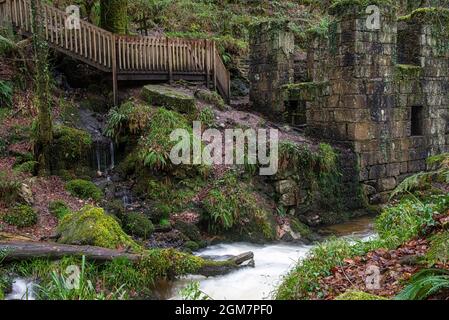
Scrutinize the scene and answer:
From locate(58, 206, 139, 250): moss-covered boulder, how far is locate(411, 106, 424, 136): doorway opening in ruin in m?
10.4

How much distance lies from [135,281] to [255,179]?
5373mm

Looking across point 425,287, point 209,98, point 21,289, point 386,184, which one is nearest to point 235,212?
point 21,289

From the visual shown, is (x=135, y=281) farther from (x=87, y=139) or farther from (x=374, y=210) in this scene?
(x=374, y=210)

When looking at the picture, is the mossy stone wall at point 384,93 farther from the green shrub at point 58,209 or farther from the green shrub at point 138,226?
the green shrub at point 58,209

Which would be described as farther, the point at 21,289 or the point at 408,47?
the point at 408,47

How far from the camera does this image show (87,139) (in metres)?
11.0

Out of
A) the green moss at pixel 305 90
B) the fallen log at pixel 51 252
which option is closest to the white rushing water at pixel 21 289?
the fallen log at pixel 51 252

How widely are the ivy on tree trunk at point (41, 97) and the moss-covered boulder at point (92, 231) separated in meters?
2.83

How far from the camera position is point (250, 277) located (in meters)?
7.44

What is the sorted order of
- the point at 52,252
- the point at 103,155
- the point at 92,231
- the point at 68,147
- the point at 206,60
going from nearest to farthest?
1. the point at 52,252
2. the point at 92,231
3. the point at 68,147
4. the point at 103,155
5. the point at 206,60

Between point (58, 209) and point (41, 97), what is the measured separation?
7.90 ft

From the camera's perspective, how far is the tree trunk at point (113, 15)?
1495cm

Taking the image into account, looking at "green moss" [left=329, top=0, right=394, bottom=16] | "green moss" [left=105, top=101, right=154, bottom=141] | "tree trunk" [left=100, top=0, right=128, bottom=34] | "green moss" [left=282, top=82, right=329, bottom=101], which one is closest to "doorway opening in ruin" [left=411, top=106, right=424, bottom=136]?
"green moss" [left=282, top=82, right=329, bottom=101]

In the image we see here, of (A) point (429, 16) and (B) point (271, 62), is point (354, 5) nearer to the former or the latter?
(A) point (429, 16)
